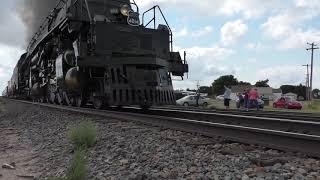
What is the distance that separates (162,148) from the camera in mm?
6832

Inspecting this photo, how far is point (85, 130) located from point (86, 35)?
21.9 feet

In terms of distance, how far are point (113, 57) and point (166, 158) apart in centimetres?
763

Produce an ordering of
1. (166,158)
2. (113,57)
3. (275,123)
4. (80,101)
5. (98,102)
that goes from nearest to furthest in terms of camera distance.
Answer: (166,158) < (275,123) < (113,57) < (98,102) < (80,101)

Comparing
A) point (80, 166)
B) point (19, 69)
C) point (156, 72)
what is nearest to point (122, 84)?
point (156, 72)

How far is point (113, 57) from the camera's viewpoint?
526 inches

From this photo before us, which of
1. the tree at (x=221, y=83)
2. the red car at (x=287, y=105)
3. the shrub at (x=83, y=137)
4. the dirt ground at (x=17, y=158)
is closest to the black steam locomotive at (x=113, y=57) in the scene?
the dirt ground at (x=17, y=158)

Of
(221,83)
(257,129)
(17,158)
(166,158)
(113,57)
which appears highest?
(221,83)

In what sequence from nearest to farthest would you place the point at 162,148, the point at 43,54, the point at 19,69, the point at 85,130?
the point at 162,148 < the point at 85,130 < the point at 43,54 < the point at 19,69

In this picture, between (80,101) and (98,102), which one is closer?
(98,102)

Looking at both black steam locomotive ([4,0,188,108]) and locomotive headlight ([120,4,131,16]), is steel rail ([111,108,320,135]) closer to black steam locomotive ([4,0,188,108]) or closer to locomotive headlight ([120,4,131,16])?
black steam locomotive ([4,0,188,108])

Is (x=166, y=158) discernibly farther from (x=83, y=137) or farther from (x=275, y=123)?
(x=275, y=123)

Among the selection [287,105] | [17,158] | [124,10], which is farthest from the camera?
[287,105]

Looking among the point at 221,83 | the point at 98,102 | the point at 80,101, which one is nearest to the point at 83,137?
the point at 98,102

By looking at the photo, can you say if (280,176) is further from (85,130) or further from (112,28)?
(112,28)
